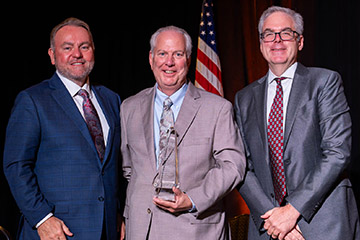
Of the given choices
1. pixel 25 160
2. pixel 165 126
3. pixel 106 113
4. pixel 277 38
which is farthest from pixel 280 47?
pixel 25 160

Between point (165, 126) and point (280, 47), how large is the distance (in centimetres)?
80

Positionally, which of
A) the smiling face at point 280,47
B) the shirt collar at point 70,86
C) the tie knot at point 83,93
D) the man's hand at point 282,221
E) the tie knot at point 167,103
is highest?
the smiling face at point 280,47

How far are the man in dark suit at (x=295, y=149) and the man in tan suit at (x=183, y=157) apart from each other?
0.17m

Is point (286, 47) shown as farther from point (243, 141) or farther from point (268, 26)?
point (243, 141)

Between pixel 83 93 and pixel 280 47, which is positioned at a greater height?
pixel 280 47

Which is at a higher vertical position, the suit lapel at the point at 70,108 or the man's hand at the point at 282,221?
the suit lapel at the point at 70,108

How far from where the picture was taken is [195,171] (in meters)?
2.32

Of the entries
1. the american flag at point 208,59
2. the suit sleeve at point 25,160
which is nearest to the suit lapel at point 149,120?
the suit sleeve at point 25,160

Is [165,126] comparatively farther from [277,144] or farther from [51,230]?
[51,230]

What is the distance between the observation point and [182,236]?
2275 millimetres

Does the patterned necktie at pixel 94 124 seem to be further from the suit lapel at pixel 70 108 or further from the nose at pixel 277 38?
the nose at pixel 277 38

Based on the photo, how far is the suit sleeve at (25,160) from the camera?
2250 mm

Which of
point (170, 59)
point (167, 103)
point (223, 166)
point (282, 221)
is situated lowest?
point (282, 221)

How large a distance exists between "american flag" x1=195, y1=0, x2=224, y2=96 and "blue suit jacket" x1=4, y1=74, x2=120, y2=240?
2.49 meters
